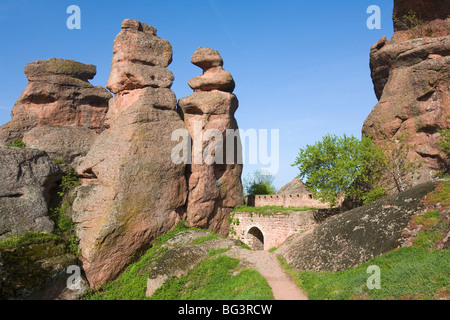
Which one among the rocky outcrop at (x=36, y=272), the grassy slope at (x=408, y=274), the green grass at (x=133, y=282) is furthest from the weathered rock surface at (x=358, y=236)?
the rocky outcrop at (x=36, y=272)

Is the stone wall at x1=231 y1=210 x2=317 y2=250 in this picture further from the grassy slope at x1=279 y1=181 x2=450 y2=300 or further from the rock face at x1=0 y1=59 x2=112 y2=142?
the rock face at x1=0 y1=59 x2=112 y2=142

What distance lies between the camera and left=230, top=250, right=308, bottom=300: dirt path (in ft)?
36.2

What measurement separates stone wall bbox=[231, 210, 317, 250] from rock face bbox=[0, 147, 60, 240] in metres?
11.3

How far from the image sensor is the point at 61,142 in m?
20.9

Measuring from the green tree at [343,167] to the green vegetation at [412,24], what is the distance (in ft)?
28.2

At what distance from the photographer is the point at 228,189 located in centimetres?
2253

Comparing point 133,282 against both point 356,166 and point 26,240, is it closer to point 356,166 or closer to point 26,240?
point 26,240

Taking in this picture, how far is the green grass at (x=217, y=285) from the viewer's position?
11.2 m

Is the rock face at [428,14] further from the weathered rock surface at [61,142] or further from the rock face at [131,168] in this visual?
the weathered rock surface at [61,142]

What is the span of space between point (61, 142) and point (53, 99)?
11.7 feet

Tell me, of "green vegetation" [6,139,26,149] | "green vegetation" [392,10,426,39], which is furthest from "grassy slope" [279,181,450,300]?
"green vegetation" [6,139,26,149]

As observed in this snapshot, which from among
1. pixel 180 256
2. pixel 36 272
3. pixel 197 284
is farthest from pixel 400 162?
pixel 36 272
